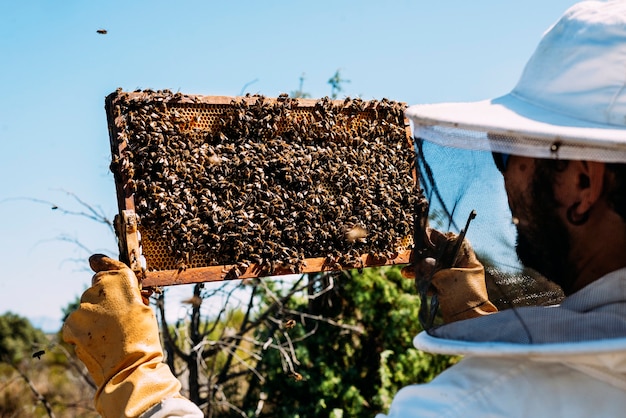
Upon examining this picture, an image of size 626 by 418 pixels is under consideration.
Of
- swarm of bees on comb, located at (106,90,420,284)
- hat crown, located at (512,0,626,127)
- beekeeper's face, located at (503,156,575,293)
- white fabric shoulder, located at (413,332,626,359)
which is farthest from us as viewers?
swarm of bees on comb, located at (106,90,420,284)

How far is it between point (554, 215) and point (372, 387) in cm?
693

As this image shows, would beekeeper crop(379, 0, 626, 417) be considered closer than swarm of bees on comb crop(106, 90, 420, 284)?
Yes

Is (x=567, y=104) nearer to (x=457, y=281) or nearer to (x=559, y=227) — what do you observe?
(x=559, y=227)

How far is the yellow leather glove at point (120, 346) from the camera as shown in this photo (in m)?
2.63

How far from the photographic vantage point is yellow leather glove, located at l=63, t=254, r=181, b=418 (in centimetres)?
263

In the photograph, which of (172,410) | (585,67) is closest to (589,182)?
(585,67)

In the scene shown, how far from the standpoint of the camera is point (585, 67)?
1733mm

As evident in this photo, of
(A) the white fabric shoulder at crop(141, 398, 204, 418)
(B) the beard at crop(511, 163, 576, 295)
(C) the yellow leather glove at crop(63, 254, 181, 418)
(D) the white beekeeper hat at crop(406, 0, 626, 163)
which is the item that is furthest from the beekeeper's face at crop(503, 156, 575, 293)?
(C) the yellow leather glove at crop(63, 254, 181, 418)

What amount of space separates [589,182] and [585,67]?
0.30m

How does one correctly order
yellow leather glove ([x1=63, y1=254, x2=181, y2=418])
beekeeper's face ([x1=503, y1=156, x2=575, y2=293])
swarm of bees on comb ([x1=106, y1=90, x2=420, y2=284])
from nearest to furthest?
1. beekeeper's face ([x1=503, y1=156, x2=575, y2=293])
2. yellow leather glove ([x1=63, y1=254, x2=181, y2=418])
3. swarm of bees on comb ([x1=106, y1=90, x2=420, y2=284])

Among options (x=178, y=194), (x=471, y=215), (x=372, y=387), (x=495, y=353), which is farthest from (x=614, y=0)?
(x=372, y=387)

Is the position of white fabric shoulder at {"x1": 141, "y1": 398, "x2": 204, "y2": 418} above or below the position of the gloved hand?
below

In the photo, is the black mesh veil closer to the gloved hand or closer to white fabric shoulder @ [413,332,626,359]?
the gloved hand

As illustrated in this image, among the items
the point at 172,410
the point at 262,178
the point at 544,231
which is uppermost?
the point at 544,231
